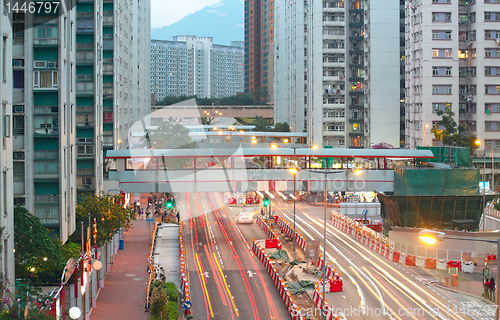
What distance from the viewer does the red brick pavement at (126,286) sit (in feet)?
101

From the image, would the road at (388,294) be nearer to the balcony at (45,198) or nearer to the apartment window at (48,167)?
the balcony at (45,198)

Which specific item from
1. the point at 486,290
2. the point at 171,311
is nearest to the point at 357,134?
the point at 486,290

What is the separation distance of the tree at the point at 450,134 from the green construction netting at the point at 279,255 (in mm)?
38944

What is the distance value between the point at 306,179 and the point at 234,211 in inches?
814

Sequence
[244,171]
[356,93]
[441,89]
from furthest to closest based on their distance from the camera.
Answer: [356,93]
[441,89]
[244,171]

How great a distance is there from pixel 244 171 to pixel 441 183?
15430 mm

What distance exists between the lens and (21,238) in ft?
78.1

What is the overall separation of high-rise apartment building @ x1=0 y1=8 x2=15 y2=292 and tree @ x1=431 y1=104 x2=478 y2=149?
61126 millimetres

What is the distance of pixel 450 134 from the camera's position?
254ft

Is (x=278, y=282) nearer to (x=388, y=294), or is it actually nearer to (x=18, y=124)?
(x=388, y=294)

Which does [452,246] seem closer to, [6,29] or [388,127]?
[6,29]

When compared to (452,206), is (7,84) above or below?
above

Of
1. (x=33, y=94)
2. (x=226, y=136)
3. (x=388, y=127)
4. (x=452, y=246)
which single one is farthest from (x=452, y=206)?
(x=226, y=136)

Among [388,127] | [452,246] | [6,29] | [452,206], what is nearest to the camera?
[6,29]
